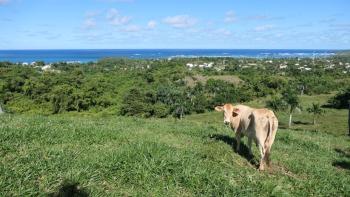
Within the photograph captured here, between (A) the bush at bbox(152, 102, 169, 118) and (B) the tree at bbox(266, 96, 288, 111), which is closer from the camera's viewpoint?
(A) the bush at bbox(152, 102, 169, 118)

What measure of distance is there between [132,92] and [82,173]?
8449 centimetres

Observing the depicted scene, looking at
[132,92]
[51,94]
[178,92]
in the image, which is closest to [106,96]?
[132,92]

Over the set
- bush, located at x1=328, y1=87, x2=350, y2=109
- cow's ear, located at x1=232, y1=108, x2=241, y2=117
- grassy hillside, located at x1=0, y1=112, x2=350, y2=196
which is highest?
cow's ear, located at x1=232, y1=108, x2=241, y2=117

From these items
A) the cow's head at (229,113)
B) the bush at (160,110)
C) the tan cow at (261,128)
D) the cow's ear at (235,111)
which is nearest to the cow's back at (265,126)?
the tan cow at (261,128)

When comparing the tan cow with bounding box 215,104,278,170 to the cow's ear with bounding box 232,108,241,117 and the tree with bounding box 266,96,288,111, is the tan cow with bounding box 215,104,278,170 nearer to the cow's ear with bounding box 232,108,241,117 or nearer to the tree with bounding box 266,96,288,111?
the cow's ear with bounding box 232,108,241,117

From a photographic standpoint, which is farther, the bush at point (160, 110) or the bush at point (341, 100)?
the bush at point (341, 100)

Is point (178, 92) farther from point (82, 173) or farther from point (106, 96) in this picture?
point (82, 173)

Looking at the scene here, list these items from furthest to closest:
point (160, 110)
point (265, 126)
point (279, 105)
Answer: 1. point (279, 105)
2. point (160, 110)
3. point (265, 126)

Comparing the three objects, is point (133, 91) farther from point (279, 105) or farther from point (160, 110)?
point (279, 105)

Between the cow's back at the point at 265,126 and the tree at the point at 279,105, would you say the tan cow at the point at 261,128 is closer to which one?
the cow's back at the point at 265,126

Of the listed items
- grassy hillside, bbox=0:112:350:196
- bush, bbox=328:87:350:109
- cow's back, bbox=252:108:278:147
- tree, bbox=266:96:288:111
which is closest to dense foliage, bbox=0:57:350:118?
tree, bbox=266:96:288:111

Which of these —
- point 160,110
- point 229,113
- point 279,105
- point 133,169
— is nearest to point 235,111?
point 229,113

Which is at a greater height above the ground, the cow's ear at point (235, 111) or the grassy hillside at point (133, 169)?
the cow's ear at point (235, 111)

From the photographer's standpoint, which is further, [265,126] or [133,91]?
[133,91]
